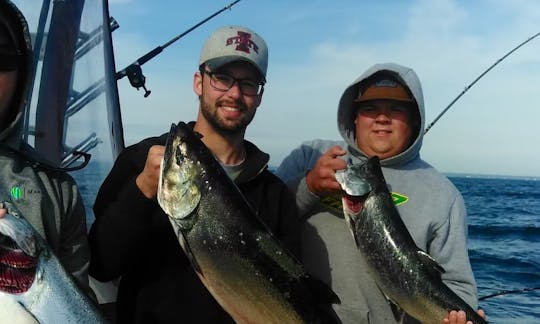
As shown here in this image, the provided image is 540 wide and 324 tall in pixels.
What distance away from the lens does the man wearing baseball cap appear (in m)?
2.95

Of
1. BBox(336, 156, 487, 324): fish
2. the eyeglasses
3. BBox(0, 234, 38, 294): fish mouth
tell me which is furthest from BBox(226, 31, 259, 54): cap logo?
BBox(0, 234, 38, 294): fish mouth

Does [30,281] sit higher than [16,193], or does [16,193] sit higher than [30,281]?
[16,193]

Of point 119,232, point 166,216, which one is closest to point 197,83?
point 166,216

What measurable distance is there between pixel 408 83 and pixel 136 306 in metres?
2.66

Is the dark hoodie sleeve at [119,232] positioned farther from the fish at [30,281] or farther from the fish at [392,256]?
the fish at [392,256]

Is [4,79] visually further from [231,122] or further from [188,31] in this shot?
[188,31]

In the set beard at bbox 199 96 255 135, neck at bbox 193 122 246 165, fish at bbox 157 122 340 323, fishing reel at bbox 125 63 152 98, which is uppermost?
fishing reel at bbox 125 63 152 98

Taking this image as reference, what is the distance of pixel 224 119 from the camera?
11.5 ft

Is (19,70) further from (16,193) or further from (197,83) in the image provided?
(197,83)

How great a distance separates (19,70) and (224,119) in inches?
52.3

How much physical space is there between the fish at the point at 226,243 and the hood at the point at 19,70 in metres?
0.73

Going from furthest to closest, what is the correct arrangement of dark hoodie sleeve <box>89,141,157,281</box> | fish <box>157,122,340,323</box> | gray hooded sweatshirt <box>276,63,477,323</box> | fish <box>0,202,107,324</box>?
gray hooded sweatshirt <box>276,63,477,323</box>
dark hoodie sleeve <box>89,141,157,281</box>
fish <box>157,122,340,323</box>
fish <box>0,202,107,324</box>

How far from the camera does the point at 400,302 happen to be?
12.7 ft

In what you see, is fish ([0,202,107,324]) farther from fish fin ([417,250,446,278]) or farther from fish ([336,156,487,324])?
fish fin ([417,250,446,278])
